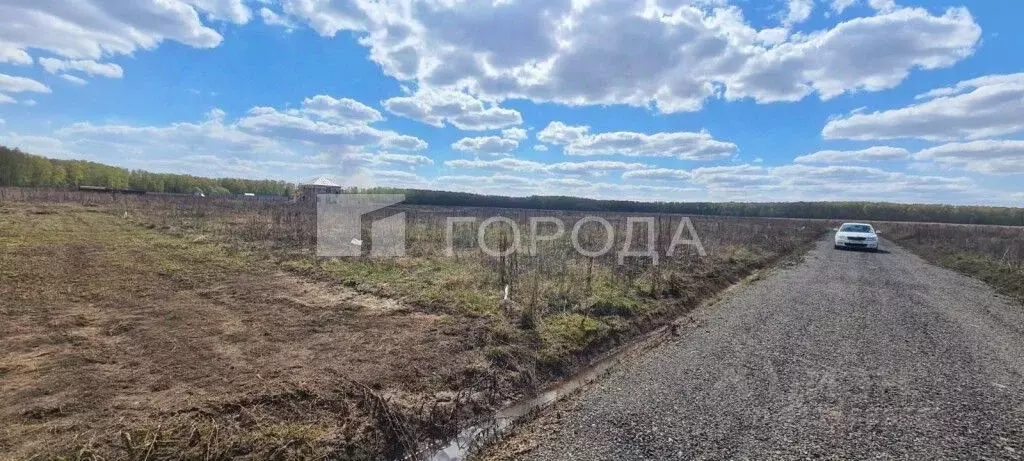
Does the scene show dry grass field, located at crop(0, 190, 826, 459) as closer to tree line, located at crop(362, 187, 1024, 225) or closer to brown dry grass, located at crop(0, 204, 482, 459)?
brown dry grass, located at crop(0, 204, 482, 459)

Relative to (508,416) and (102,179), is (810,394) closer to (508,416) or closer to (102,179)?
(508,416)

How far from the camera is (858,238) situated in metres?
20.2

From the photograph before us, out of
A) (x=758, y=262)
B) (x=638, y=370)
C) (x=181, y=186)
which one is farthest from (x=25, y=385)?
(x=181, y=186)

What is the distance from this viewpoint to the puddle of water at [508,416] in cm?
427

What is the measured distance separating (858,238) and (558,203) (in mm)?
55181

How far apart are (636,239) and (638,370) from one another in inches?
469

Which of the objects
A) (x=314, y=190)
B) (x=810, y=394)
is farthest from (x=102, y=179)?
(x=810, y=394)

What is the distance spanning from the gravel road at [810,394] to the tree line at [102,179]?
6938 centimetres

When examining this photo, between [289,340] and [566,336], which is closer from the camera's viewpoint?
[289,340]

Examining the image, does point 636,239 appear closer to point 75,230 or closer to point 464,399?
point 464,399

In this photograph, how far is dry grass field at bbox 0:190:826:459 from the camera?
405 cm

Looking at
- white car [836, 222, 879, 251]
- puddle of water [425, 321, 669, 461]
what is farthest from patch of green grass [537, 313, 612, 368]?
white car [836, 222, 879, 251]

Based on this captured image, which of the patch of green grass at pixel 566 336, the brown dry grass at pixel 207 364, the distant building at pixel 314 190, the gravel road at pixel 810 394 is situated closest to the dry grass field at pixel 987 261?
the gravel road at pixel 810 394

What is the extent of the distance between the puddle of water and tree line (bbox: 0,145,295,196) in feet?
226
